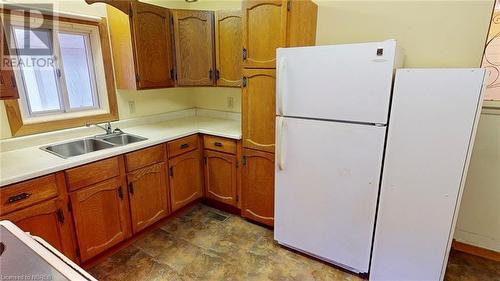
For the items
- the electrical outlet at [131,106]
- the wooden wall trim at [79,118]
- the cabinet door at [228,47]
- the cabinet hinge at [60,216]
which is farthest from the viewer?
the electrical outlet at [131,106]

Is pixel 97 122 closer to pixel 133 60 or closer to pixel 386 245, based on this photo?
pixel 133 60

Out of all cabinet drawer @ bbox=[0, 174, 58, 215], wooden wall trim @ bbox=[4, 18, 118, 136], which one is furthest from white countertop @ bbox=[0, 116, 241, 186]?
wooden wall trim @ bbox=[4, 18, 118, 136]

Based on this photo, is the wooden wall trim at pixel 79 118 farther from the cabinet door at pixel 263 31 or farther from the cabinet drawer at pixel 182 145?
the cabinet door at pixel 263 31

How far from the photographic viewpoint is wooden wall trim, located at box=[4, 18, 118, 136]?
6.23 ft

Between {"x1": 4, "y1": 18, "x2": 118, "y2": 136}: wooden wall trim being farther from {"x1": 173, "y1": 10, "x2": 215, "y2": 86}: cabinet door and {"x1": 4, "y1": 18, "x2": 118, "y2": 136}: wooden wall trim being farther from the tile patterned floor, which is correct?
the tile patterned floor

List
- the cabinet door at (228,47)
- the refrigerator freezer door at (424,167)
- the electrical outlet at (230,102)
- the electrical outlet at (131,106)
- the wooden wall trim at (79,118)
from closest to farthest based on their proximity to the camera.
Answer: the refrigerator freezer door at (424,167) → the wooden wall trim at (79,118) → the cabinet door at (228,47) → the electrical outlet at (131,106) → the electrical outlet at (230,102)

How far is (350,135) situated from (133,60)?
6.14ft

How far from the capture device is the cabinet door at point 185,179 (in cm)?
244

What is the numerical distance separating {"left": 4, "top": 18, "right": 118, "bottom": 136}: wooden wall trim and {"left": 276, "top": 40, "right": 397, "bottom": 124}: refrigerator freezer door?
1.60m

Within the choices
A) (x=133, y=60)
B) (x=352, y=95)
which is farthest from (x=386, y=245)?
(x=133, y=60)

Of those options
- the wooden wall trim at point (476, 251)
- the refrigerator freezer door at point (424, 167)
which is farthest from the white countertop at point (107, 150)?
the wooden wall trim at point (476, 251)

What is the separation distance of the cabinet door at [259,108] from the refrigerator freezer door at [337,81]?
190mm

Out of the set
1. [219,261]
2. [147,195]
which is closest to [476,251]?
[219,261]

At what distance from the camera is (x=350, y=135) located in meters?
1.67
